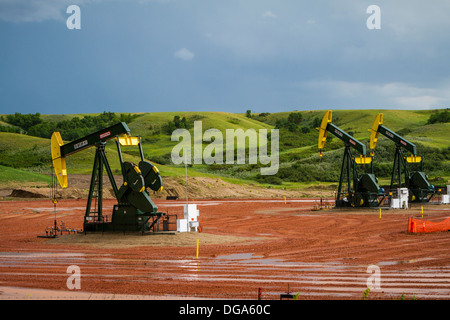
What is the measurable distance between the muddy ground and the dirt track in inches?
1.1

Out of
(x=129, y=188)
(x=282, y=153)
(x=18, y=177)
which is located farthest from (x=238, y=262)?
(x=282, y=153)

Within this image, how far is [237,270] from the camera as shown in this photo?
16172 mm

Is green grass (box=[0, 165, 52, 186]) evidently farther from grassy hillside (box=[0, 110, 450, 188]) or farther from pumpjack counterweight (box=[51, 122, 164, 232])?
pumpjack counterweight (box=[51, 122, 164, 232])

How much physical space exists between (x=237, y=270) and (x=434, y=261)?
6681 millimetres

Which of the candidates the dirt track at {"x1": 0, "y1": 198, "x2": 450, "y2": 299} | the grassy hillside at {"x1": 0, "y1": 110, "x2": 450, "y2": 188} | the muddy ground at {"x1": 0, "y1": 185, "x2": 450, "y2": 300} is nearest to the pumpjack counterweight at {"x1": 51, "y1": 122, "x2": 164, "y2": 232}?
the muddy ground at {"x1": 0, "y1": 185, "x2": 450, "y2": 300}

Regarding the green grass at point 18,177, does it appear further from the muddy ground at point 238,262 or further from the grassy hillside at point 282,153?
the muddy ground at point 238,262

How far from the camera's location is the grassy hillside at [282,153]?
90.9 m

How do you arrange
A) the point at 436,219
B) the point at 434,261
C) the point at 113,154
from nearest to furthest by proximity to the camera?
1. the point at 434,261
2. the point at 436,219
3. the point at 113,154

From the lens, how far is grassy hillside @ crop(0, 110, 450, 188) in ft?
298

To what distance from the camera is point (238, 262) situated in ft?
58.9
